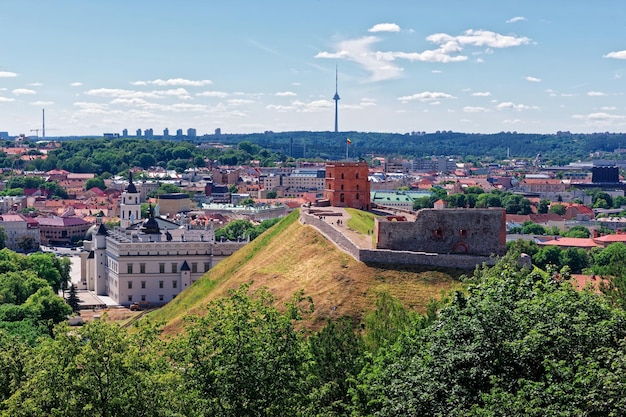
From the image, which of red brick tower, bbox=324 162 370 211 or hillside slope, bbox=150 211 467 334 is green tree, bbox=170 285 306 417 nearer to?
hillside slope, bbox=150 211 467 334

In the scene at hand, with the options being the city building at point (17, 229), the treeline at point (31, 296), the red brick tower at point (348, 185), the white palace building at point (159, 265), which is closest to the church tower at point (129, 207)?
the treeline at point (31, 296)

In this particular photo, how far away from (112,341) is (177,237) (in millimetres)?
69490

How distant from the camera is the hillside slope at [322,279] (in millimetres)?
50156

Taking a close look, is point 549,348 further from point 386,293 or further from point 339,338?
point 386,293

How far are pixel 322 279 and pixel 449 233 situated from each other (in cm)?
A: 775

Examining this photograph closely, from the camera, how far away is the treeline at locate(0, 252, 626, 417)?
28.8m

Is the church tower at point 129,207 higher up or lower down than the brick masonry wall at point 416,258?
lower down

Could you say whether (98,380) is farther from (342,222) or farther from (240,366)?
(342,222)

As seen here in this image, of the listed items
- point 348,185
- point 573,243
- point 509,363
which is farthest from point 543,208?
point 509,363

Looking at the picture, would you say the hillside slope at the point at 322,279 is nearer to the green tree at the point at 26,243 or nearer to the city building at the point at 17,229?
the green tree at the point at 26,243

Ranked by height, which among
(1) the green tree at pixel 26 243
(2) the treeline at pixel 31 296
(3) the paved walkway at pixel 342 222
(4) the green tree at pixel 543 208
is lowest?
(1) the green tree at pixel 26 243

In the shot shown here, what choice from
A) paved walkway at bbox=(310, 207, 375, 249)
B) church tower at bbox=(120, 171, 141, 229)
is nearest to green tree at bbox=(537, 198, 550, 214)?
church tower at bbox=(120, 171, 141, 229)

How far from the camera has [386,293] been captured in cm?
4612

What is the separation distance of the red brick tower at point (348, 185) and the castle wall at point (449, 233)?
24145 millimetres
